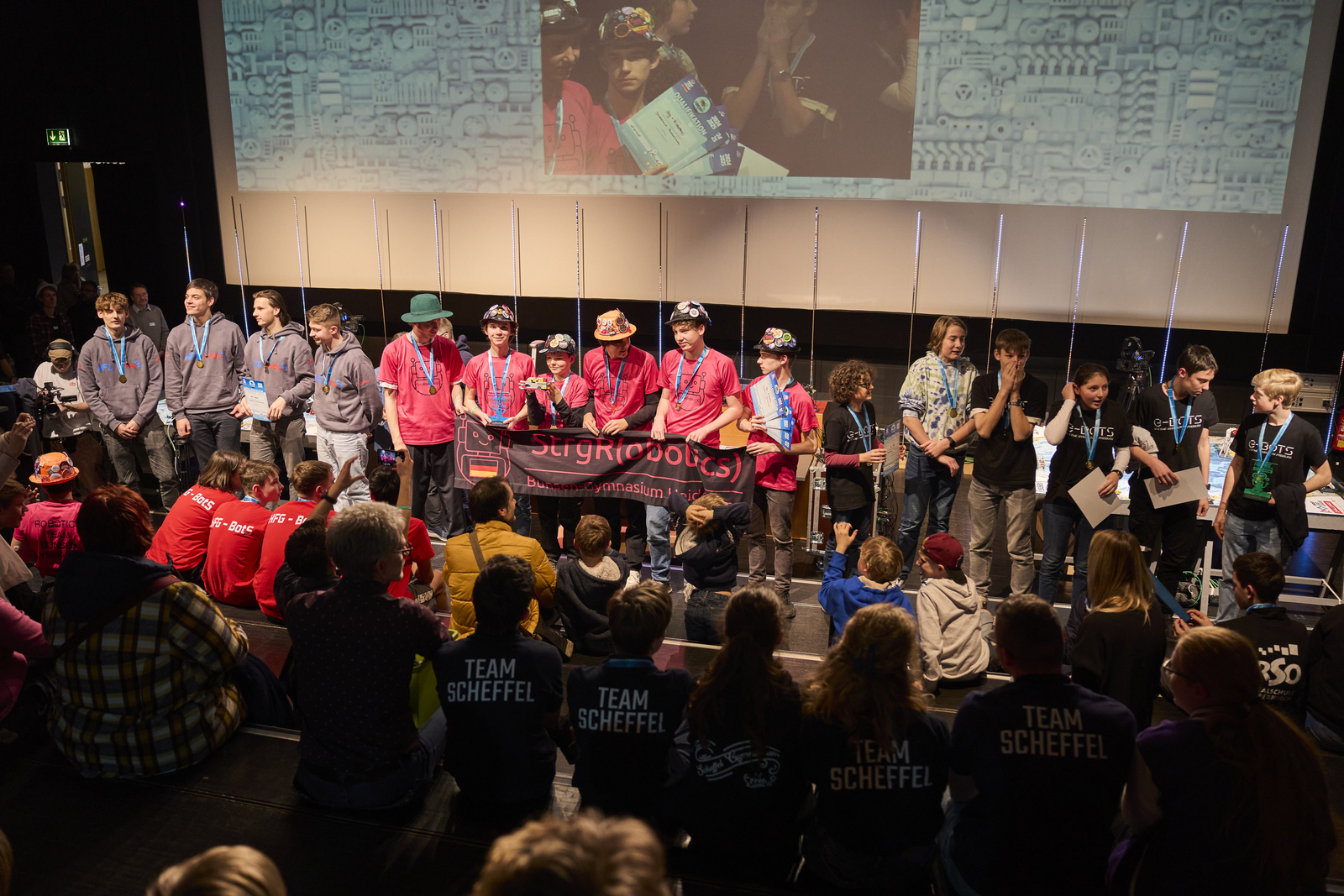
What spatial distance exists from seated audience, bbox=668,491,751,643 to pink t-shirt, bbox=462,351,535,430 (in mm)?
1825

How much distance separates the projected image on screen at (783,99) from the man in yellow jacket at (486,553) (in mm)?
6012

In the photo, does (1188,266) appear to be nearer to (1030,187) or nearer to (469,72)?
(1030,187)

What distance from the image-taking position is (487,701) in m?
2.64

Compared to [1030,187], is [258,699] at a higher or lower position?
lower

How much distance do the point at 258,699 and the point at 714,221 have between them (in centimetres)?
698

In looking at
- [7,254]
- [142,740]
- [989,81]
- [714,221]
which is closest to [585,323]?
[714,221]

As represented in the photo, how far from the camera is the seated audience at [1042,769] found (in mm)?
2285

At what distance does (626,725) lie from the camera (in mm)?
2506

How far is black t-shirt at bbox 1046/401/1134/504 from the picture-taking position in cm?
465

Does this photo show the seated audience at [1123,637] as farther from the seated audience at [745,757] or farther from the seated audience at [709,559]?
the seated audience at [709,559]

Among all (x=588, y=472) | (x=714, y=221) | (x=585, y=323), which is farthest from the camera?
(x=585, y=323)

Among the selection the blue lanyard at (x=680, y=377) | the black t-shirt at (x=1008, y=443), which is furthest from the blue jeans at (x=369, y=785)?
the black t-shirt at (x=1008, y=443)

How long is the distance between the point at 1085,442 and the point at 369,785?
3766 millimetres

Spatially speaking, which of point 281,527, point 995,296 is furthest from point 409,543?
point 995,296
